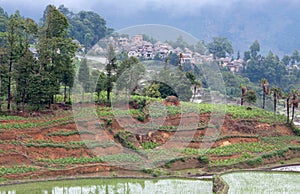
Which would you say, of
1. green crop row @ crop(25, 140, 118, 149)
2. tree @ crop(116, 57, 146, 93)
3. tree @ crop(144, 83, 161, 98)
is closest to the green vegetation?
green crop row @ crop(25, 140, 118, 149)

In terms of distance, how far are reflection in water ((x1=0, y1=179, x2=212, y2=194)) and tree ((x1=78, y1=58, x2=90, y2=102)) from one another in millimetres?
9238

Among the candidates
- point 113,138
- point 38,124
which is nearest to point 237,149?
point 113,138

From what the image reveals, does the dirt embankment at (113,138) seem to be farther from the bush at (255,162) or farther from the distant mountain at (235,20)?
the distant mountain at (235,20)

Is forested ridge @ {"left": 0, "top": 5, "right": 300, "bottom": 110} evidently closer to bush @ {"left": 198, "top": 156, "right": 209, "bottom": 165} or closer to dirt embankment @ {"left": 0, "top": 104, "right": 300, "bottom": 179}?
dirt embankment @ {"left": 0, "top": 104, "right": 300, "bottom": 179}

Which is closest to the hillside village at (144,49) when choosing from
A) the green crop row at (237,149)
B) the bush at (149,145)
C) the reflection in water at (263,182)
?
the bush at (149,145)

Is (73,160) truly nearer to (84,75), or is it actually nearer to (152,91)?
(84,75)

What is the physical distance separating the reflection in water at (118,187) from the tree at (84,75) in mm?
9238

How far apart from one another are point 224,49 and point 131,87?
4174 cm

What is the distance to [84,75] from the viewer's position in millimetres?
31797

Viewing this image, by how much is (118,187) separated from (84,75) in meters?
10.7

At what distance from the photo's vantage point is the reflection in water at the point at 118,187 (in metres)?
21.7

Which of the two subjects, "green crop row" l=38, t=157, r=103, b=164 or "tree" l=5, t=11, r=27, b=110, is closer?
"green crop row" l=38, t=157, r=103, b=164

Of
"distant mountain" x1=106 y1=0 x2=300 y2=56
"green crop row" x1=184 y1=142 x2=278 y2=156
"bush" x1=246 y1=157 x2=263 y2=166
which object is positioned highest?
"distant mountain" x1=106 y1=0 x2=300 y2=56

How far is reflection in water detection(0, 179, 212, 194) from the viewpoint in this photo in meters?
21.7
